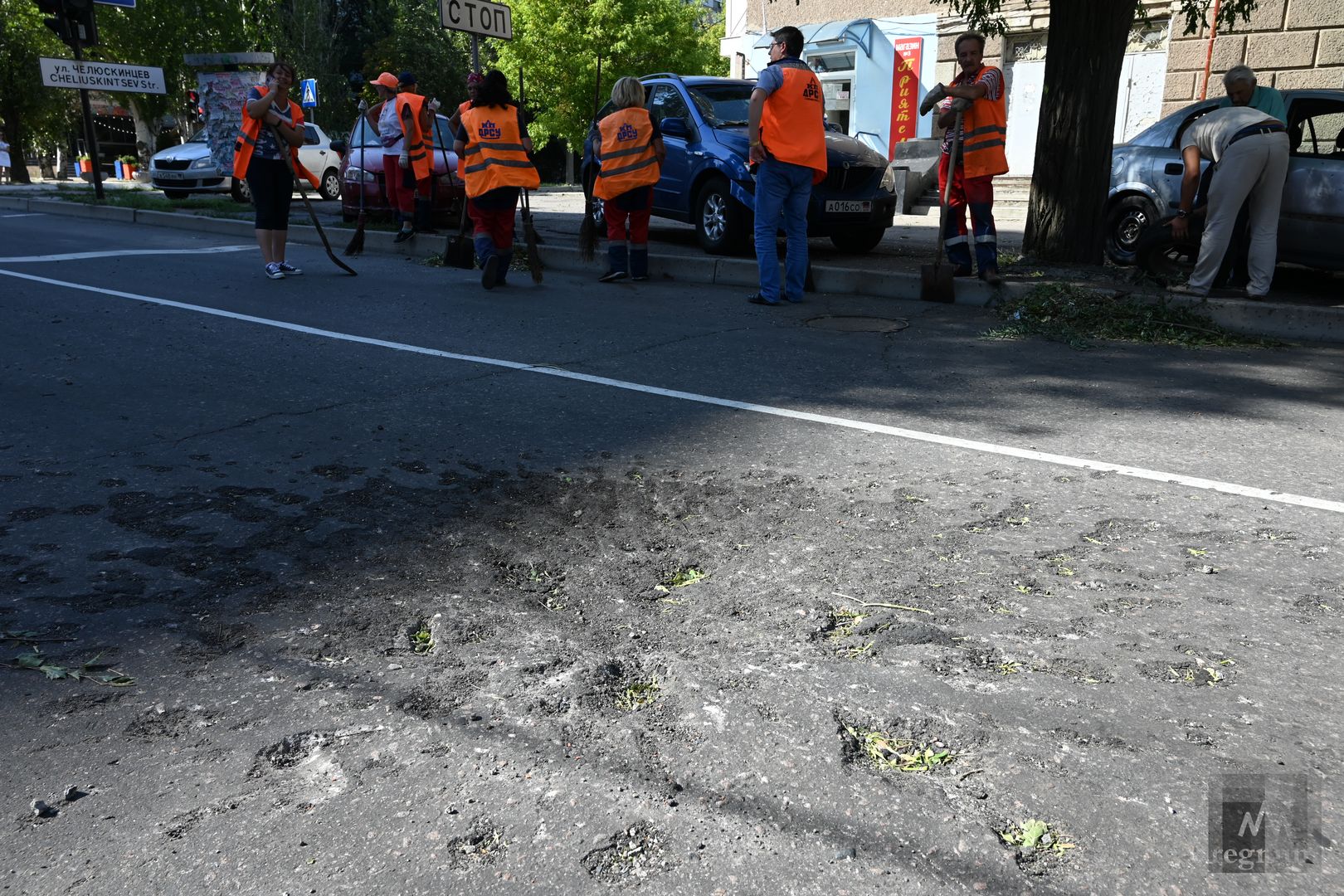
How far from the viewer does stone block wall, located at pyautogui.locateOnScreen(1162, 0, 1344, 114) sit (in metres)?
15.4

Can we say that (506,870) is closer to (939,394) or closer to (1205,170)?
(939,394)

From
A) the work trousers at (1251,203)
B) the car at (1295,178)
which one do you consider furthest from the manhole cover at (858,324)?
the car at (1295,178)

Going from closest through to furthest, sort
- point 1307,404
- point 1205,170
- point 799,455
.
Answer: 1. point 799,455
2. point 1307,404
3. point 1205,170

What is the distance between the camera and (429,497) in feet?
13.2

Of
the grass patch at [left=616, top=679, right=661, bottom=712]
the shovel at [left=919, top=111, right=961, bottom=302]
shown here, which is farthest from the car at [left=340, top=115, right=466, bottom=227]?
the grass patch at [left=616, top=679, right=661, bottom=712]

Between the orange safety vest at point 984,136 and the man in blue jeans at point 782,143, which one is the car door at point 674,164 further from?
the orange safety vest at point 984,136

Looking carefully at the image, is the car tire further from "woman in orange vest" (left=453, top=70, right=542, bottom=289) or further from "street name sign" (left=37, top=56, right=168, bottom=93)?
"street name sign" (left=37, top=56, right=168, bottom=93)

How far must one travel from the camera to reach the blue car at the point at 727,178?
10.6 meters

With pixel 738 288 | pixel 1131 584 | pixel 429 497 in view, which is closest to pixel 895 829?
pixel 1131 584

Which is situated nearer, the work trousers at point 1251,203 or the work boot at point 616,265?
the work trousers at point 1251,203

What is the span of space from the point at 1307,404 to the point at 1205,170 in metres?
3.64

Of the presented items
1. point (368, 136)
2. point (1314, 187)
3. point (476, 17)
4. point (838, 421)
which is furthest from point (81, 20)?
point (1314, 187)

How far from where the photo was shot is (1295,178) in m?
8.66

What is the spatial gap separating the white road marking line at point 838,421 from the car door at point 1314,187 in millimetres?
5408
